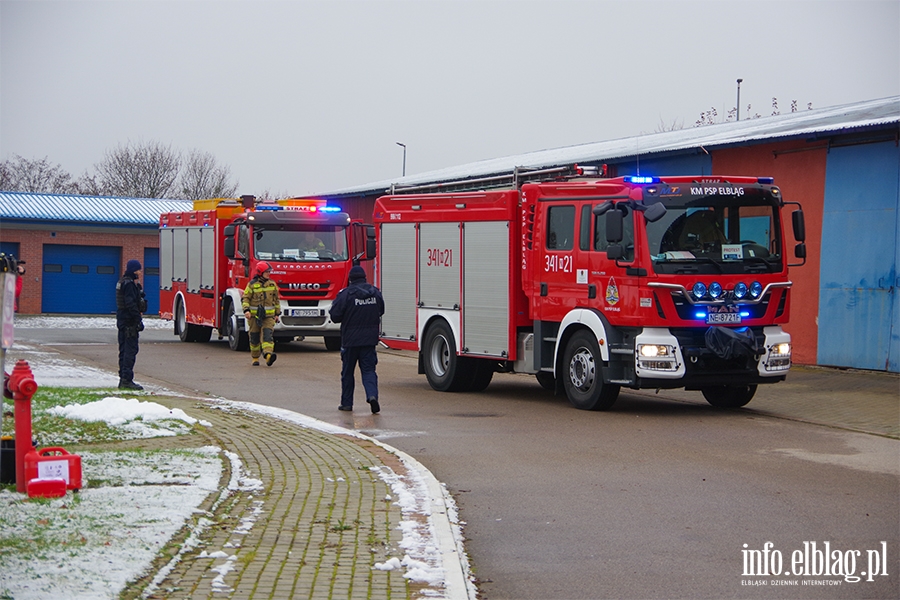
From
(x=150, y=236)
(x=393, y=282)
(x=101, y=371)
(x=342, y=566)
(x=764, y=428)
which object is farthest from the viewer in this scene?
(x=150, y=236)

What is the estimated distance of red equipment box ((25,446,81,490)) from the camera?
26.1ft

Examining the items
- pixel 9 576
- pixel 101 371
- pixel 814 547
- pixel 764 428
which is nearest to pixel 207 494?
pixel 9 576

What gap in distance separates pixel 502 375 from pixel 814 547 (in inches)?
524

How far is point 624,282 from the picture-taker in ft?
45.5

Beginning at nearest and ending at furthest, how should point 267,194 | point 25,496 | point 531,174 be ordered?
point 25,496, point 531,174, point 267,194

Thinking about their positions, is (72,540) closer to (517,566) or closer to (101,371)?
(517,566)

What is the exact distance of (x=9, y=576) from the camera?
584 cm

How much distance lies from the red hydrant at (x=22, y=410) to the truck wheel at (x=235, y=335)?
668 inches

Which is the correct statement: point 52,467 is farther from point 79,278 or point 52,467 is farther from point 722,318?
point 79,278

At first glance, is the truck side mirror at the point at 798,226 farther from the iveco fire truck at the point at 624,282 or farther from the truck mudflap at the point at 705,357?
the truck mudflap at the point at 705,357

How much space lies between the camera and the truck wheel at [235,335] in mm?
25188

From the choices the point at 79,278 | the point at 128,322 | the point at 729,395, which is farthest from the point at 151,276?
the point at 729,395
